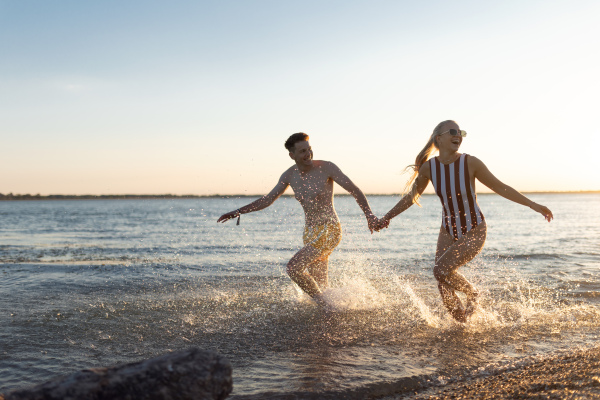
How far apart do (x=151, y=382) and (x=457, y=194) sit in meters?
4.08

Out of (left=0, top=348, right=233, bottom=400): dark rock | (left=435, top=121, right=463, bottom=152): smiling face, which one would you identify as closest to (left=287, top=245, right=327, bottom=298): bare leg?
(left=435, top=121, right=463, bottom=152): smiling face

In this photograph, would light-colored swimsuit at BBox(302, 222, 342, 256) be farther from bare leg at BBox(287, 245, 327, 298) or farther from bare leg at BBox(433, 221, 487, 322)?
bare leg at BBox(433, 221, 487, 322)

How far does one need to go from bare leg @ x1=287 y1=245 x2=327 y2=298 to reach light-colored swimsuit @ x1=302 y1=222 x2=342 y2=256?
0.30 feet

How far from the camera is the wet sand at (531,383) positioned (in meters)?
3.84

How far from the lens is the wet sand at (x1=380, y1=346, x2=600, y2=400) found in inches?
151

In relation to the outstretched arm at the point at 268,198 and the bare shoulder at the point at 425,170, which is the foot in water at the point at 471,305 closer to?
the bare shoulder at the point at 425,170

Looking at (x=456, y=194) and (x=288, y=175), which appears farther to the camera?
(x=288, y=175)

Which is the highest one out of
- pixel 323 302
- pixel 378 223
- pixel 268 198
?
pixel 268 198

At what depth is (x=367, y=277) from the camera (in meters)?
10.6

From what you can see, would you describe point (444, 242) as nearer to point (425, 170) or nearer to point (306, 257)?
point (425, 170)

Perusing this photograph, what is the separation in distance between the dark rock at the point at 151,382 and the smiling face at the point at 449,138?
151 inches

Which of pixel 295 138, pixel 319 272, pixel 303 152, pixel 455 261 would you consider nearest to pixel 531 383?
pixel 455 261

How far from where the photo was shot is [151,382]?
2.58 meters

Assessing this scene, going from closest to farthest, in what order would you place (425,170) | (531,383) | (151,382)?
(151,382), (531,383), (425,170)
